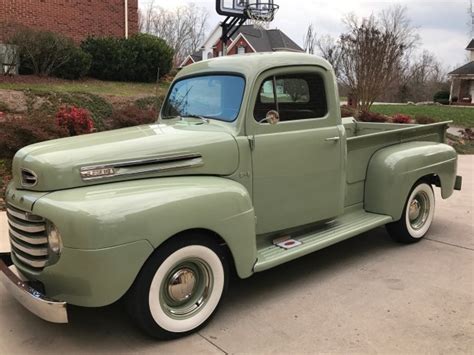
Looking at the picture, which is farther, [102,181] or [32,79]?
[32,79]

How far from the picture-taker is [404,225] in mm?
5164

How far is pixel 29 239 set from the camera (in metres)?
3.11

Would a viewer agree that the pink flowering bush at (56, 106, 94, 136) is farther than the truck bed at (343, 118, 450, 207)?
Yes

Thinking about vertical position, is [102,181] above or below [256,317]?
above

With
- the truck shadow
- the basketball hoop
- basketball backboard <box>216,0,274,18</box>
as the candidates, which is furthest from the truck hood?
the basketball hoop

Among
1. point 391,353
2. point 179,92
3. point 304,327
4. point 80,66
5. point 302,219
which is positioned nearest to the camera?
point 391,353

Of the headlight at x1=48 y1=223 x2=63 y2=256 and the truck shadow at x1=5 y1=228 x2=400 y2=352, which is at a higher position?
the headlight at x1=48 y1=223 x2=63 y2=256

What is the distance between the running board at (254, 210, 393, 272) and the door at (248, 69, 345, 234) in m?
0.15

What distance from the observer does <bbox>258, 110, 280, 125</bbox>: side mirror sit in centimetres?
393

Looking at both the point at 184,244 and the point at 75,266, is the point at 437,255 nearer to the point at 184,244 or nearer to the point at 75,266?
the point at 184,244

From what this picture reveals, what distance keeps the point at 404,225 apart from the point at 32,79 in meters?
10.3

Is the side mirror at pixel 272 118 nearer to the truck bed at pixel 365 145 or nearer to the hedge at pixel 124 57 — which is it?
the truck bed at pixel 365 145

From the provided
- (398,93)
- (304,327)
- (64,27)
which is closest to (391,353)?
(304,327)

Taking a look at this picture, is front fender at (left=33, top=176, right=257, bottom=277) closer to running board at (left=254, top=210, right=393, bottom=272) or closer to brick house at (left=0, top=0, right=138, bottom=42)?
running board at (left=254, top=210, right=393, bottom=272)
